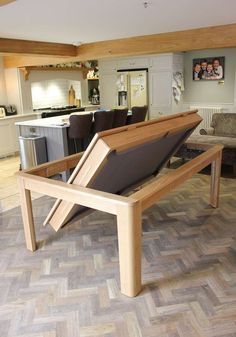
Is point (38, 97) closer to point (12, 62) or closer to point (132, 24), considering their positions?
point (12, 62)

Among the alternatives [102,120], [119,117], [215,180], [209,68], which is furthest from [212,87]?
[215,180]

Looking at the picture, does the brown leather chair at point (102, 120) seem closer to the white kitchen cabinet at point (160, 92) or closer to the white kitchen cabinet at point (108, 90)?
the white kitchen cabinet at point (160, 92)

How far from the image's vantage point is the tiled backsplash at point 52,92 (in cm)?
822

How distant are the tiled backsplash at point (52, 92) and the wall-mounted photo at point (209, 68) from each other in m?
3.38

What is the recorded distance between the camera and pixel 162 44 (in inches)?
189

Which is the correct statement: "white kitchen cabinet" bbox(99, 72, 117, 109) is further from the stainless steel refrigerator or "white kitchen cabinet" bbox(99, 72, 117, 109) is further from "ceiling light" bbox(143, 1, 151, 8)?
"ceiling light" bbox(143, 1, 151, 8)

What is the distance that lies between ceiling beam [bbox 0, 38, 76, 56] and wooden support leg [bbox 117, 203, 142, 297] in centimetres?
382

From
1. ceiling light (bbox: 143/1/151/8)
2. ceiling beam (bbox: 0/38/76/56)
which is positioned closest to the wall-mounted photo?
ceiling beam (bbox: 0/38/76/56)

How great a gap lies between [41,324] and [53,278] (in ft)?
1.69

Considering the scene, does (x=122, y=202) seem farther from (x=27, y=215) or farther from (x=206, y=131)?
(x=206, y=131)

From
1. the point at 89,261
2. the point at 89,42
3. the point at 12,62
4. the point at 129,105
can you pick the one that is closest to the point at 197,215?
the point at 89,261

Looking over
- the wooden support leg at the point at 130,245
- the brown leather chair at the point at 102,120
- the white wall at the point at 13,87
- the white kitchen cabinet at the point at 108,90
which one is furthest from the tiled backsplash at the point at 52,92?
the wooden support leg at the point at 130,245

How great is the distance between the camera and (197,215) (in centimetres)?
366

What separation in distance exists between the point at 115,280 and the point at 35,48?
4156 mm
